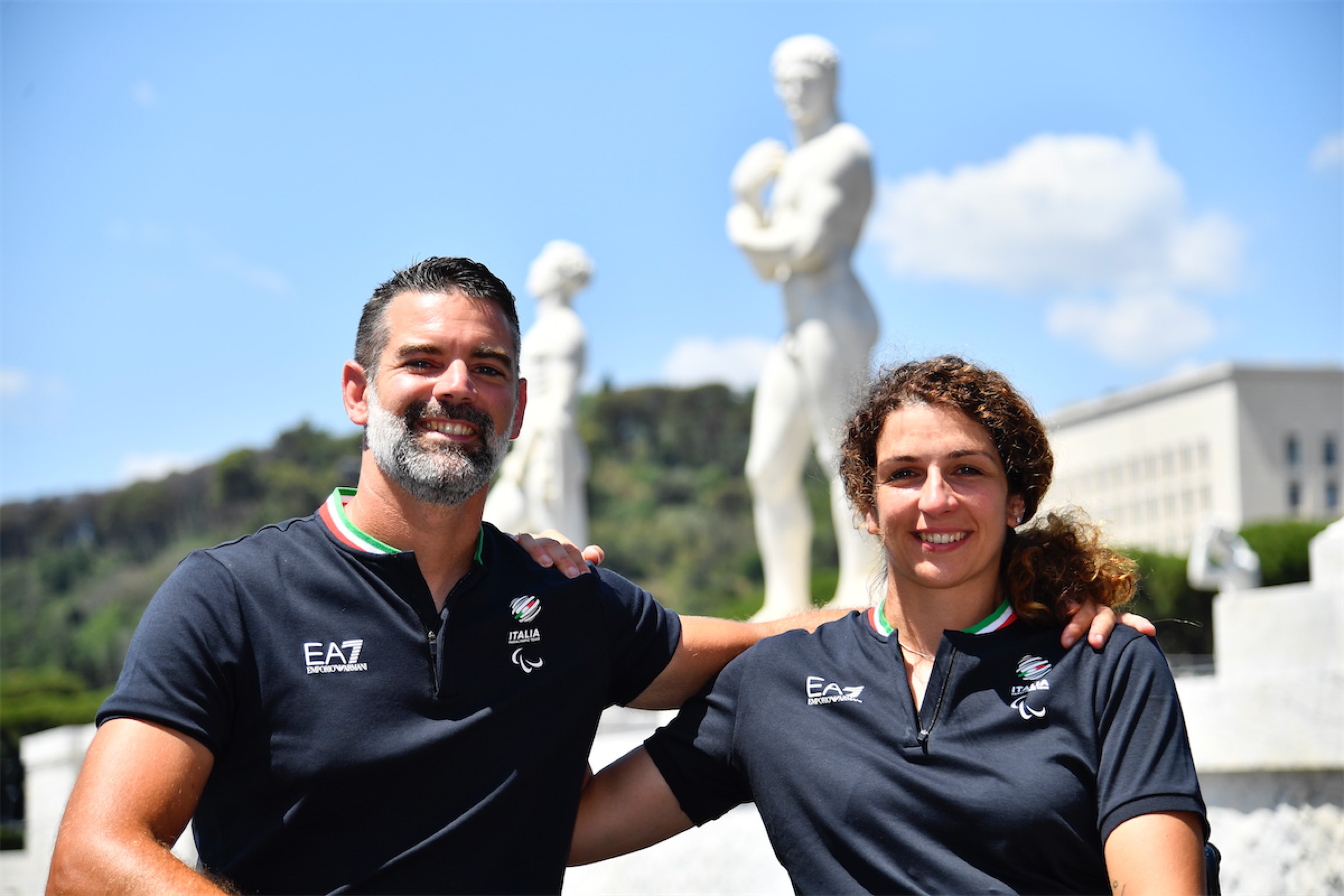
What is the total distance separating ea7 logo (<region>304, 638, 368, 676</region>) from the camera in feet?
8.03

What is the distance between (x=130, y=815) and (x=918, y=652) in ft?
4.56

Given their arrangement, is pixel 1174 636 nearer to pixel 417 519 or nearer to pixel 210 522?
pixel 417 519

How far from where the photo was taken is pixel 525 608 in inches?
105

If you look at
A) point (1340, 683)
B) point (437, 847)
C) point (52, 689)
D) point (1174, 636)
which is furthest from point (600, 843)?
point (52, 689)

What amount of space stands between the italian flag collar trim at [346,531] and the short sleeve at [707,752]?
0.53 metres

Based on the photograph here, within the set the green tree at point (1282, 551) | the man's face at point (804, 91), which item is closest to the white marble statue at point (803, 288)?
the man's face at point (804, 91)

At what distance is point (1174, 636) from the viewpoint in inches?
979

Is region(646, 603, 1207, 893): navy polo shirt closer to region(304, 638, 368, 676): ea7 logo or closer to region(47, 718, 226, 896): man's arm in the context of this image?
region(304, 638, 368, 676): ea7 logo

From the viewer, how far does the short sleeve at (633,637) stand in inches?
110

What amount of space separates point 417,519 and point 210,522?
7095 cm

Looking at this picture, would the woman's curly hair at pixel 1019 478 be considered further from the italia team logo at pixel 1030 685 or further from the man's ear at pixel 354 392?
the man's ear at pixel 354 392

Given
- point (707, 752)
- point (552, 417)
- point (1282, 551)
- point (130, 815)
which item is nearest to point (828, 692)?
point (707, 752)

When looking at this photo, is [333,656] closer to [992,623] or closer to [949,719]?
[949,719]

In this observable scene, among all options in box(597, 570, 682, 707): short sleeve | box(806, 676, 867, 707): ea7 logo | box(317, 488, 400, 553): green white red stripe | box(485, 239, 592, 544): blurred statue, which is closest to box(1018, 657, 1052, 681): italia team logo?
box(806, 676, 867, 707): ea7 logo
